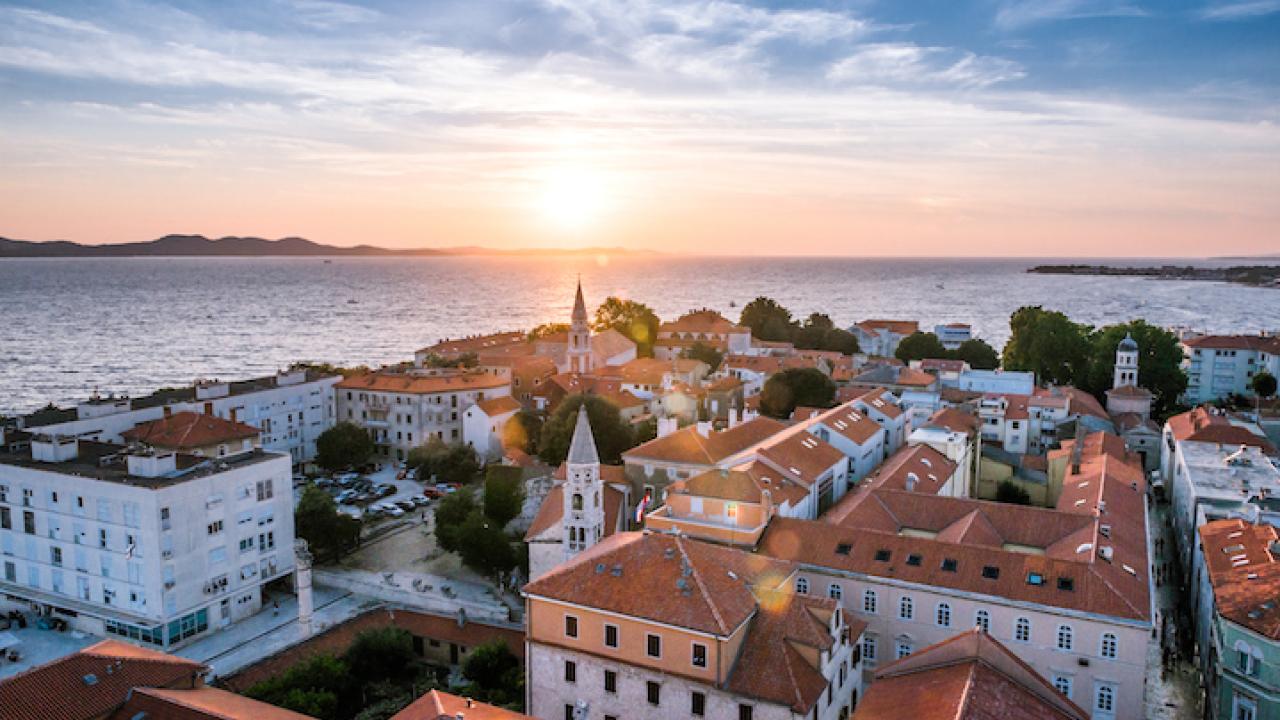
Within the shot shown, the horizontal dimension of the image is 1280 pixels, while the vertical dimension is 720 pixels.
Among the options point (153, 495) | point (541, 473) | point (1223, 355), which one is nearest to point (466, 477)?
point (541, 473)

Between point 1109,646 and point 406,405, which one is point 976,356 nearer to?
point 406,405

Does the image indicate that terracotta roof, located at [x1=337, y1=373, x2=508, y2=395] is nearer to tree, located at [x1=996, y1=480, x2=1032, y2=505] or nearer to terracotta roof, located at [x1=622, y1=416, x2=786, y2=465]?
terracotta roof, located at [x1=622, y1=416, x2=786, y2=465]

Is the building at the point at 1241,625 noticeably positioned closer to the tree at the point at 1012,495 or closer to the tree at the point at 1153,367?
the tree at the point at 1012,495

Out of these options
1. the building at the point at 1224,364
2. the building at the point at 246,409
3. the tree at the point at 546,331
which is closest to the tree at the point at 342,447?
the building at the point at 246,409

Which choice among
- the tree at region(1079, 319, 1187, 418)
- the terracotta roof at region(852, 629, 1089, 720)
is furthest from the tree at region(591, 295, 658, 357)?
the terracotta roof at region(852, 629, 1089, 720)

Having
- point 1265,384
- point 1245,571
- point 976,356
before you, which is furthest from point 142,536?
point 1265,384
